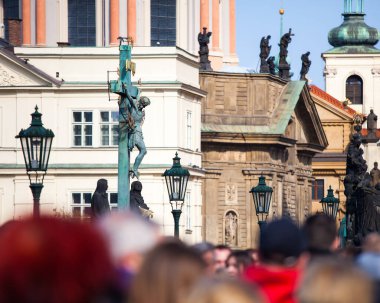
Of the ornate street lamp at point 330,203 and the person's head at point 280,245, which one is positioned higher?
the person's head at point 280,245

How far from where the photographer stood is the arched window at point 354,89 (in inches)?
6004

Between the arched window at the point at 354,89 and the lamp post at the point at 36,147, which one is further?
the arched window at the point at 354,89

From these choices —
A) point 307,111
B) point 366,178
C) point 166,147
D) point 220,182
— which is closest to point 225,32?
point 307,111

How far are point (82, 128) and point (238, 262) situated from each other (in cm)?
4909

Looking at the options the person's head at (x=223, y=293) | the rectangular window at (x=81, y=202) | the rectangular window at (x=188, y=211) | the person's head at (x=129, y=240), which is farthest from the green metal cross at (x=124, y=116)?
the rectangular window at (x=188, y=211)

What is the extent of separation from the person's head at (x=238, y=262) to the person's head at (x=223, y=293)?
5.30 m

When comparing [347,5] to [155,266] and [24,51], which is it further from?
[155,266]

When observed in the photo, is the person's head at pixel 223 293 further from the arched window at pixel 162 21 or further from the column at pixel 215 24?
the column at pixel 215 24

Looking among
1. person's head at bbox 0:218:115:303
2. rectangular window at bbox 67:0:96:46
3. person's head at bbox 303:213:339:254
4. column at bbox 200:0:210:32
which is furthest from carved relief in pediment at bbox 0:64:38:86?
person's head at bbox 0:218:115:303

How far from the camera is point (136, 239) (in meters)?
8.79

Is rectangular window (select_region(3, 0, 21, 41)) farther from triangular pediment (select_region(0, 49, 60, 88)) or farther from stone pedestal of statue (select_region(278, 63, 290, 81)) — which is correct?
triangular pediment (select_region(0, 49, 60, 88))

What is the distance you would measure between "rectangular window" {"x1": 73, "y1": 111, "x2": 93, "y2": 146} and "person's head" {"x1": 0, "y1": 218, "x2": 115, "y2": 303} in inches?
2164

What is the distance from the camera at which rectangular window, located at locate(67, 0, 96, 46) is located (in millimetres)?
83312

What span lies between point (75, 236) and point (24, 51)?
56.0 meters
